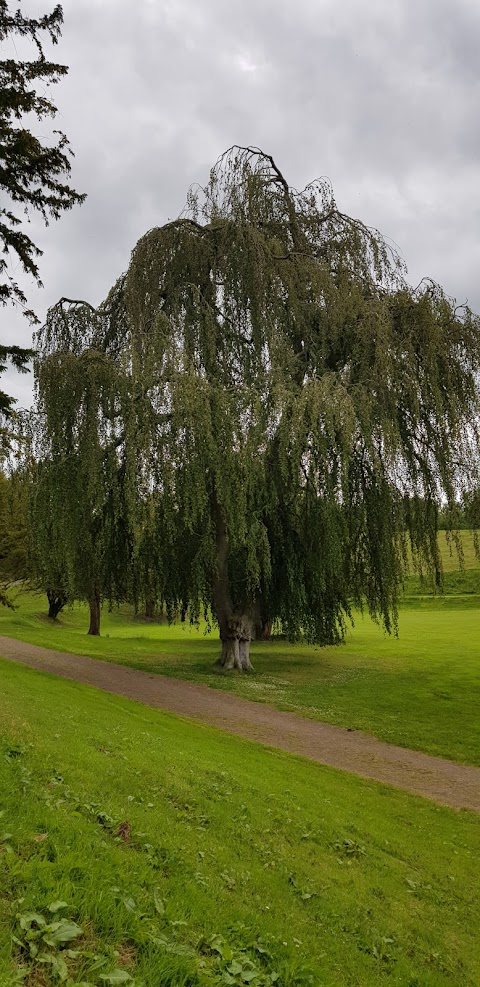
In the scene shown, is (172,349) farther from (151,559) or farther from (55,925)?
(55,925)

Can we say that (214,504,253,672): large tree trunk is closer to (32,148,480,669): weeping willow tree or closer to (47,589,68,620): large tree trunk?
(32,148,480,669): weeping willow tree

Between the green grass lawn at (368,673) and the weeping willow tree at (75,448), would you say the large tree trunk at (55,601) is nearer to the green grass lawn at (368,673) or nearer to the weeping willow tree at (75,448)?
the green grass lawn at (368,673)

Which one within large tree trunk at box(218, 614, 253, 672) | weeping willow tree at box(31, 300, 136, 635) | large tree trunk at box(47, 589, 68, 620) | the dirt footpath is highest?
weeping willow tree at box(31, 300, 136, 635)

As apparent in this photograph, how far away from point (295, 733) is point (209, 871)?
9.05m

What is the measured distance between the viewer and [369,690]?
1941 centimetres

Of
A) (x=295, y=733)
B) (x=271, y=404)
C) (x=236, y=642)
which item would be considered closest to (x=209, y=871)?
(x=295, y=733)

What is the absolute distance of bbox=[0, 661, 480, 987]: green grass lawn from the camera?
11.9 feet

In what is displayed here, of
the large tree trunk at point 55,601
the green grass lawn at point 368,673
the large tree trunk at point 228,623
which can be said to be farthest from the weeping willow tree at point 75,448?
the large tree trunk at point 55,601

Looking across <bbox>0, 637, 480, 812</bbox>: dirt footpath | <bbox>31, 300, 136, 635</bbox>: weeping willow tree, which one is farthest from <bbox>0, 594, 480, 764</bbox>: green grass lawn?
<bbox>31, 300, 136, 635</bbox>: weeping willow tree

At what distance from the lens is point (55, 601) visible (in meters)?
42.1

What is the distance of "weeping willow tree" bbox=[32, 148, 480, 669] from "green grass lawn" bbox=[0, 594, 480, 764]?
2.39 metres

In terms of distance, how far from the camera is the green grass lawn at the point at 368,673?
1547 cm

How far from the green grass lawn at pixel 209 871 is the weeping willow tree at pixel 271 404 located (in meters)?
7.39

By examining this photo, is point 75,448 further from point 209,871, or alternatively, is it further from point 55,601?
point 55,601
